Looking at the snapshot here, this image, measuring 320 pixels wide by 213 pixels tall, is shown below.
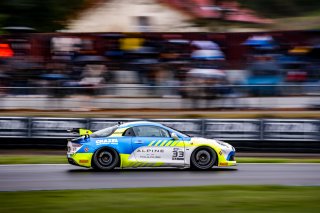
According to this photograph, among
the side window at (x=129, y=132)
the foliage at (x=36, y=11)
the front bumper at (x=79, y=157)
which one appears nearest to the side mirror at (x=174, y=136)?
the side window at (x=129, y=132)

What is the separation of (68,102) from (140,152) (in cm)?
682

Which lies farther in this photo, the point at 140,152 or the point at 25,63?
the point at 25,63

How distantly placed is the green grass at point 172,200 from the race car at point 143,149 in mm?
3306

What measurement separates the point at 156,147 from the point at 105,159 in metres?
1.11

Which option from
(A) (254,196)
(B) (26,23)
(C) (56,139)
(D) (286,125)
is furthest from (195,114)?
(B) (26,23)

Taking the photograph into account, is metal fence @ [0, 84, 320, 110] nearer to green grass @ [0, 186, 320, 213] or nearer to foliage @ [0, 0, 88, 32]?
green grass @ [0, 186, 320, 213]

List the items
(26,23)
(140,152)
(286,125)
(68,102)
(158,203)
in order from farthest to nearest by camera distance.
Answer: (68,102) < (286,125) < (140,152) < (158,203) < (26,23)

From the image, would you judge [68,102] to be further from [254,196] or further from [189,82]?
[254,196]

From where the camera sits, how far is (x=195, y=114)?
2016 cm

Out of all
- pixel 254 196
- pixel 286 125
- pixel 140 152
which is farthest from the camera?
pixel 286 125

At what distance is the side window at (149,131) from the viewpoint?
14.2 metres

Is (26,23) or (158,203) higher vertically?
(26,23)

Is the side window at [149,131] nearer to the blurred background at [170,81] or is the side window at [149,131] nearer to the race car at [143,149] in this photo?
the race car at [143,149]

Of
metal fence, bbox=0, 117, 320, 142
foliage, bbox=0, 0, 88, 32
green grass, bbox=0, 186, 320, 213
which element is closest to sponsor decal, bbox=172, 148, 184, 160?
green grass, bbox=0, 186, 320, 213
